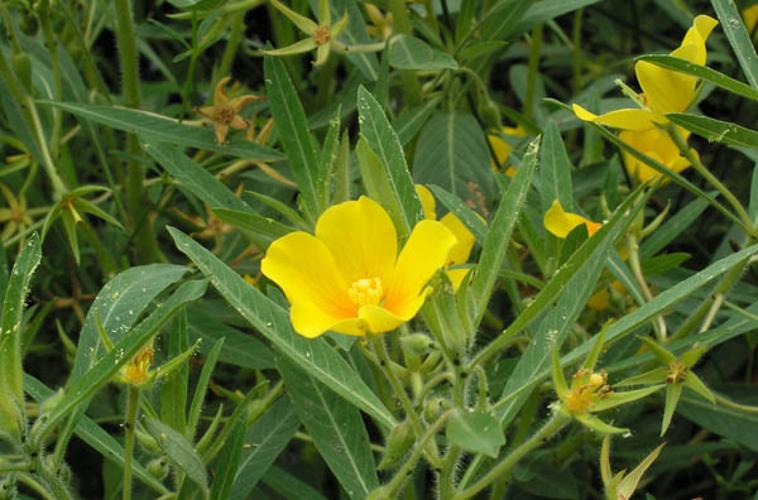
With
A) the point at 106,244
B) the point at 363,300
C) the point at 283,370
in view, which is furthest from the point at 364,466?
the point at 106,244

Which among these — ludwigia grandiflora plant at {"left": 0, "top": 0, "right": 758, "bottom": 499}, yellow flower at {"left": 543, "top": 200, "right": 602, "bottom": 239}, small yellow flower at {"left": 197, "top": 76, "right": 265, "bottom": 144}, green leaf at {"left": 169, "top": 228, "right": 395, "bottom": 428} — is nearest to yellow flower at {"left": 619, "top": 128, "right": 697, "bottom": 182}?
ludwigia grandiflora plant at {"left": 0, "top": 0, "right": 758, "bottom": 499}

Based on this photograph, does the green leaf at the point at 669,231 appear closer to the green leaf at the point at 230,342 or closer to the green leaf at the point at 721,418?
the green leaf at the point at 721,418

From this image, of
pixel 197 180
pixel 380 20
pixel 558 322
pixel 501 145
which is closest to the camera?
pixel 558 322

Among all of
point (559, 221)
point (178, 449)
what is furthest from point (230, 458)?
point (559, 221)

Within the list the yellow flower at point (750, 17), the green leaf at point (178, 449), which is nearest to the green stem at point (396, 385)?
the green leaf at point (178, 449)

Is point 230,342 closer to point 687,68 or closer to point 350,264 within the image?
point 350,264

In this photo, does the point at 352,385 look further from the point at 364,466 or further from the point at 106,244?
the point at 106,244

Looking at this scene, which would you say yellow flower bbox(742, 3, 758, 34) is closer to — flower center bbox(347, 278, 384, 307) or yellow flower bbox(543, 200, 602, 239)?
yellow flower bbox(543, 200, 602, 239)
